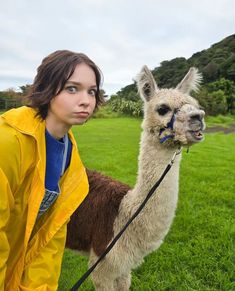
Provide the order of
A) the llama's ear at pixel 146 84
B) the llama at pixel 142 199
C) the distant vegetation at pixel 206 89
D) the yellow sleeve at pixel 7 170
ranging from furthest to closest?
the distant vegetation at pixel 206 89, the llama's ear at pixel 146 84, the llama at pixel 142 199, the yellow sleeve at pixel 7 170

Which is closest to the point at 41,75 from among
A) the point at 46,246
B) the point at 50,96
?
the point at 50,96

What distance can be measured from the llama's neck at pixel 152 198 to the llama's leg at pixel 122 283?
0.35m

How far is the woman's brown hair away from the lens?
1.26 meters

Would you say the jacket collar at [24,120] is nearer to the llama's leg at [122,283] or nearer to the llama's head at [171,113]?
the llama's head at [171,113]

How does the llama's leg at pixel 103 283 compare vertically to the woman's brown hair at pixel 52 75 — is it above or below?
below

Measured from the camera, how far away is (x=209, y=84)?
27188mm

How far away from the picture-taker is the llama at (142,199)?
1888 millimetres

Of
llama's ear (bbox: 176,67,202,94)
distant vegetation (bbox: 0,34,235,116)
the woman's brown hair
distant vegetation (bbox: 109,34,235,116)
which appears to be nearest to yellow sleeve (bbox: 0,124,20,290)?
the woman's brown hair

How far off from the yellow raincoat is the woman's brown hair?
56mm

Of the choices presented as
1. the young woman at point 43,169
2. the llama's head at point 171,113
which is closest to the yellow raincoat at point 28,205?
the young woman at point 43,169

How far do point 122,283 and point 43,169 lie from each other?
51.2 inches

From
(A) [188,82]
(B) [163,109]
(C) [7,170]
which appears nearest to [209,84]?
(A) [188,82]

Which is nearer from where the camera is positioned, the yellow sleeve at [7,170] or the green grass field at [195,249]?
the yellow sleeve at [7,170]

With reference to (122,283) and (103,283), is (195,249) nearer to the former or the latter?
(122,283)
